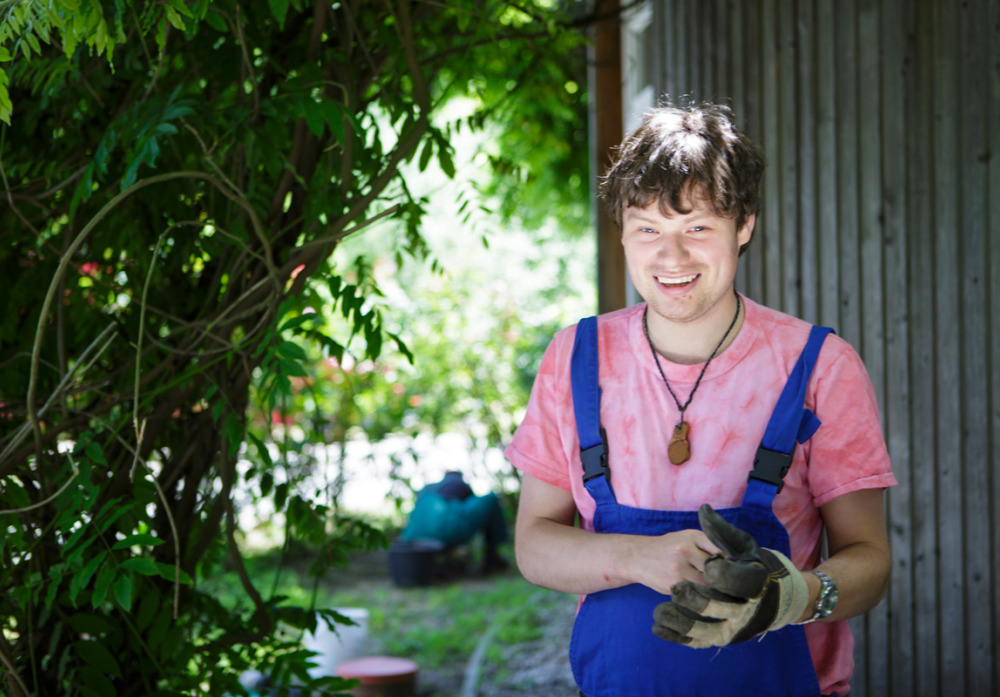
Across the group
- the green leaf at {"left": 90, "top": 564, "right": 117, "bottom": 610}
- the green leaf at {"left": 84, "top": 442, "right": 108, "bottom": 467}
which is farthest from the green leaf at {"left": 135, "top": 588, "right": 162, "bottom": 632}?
the green leaf at {"left": 84, "top": 442, "right": 108, "bottom": 467}

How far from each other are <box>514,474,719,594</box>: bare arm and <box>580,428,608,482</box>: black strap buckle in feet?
0.32

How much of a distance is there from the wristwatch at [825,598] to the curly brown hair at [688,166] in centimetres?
60

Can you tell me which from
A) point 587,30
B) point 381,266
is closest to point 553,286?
point 381,266

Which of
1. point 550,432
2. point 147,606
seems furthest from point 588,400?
point 147,606

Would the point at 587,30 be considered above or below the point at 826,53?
above

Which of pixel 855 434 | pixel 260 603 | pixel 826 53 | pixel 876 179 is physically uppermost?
pixel 826 53

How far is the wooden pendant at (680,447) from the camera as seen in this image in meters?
1.57

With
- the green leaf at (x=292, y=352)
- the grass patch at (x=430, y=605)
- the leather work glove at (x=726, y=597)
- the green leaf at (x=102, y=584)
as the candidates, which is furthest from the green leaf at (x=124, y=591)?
the grass patch at (x=430, y=605)

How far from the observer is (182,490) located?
2.31 metres

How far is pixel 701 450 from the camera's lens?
1.58 meters

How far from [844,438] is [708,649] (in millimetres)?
414

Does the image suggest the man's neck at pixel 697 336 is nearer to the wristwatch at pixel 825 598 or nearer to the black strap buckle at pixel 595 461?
the black strap buckle at pixel 595 461

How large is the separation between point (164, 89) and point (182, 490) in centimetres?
100

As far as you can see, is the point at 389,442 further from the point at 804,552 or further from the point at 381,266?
the point at 804,552
